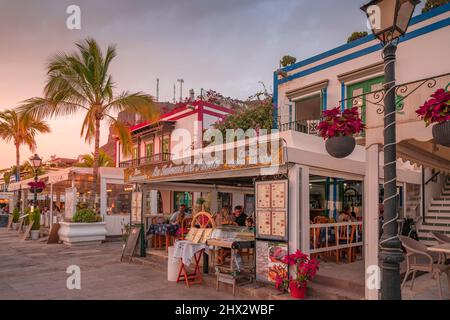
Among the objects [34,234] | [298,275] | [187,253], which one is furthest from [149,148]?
[298,275]

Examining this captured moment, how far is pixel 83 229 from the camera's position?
16.0 meters

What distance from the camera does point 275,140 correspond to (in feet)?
23.3

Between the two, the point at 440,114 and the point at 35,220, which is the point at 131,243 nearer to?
the point at 440,114

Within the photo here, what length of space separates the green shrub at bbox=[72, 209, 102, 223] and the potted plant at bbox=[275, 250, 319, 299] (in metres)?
11.4

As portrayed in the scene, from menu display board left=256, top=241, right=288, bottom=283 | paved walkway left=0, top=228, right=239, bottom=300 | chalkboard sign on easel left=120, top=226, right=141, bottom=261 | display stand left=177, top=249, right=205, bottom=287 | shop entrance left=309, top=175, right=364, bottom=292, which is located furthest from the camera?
chalkboard sign on easel left=120, top=226, right=141, bottom=261

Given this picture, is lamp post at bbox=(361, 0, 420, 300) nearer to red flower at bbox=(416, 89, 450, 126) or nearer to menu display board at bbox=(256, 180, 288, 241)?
red flower at bbox=(416, 89, 450, 126)

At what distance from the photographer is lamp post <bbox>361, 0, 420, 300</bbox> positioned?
4.03 m

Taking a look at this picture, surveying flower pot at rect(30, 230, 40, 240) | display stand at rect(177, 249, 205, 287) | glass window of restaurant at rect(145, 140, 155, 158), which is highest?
glass window of restaurant at rect(145, 140, 155, 158)

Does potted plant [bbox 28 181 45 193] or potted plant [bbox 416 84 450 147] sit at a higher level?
potted plant [bbox 416 84 450 147]

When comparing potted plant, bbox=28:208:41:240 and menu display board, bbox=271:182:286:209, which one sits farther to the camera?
potted plant, bbox=28:208:41:240

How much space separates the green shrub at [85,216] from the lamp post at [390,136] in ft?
46.7

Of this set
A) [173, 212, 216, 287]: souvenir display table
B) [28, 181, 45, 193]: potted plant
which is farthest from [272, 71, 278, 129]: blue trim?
[28, 181, 45, 193]: potted plant

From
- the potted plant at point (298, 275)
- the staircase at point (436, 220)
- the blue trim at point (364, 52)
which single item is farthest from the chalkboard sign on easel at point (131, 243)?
the staircase at point (436, 220)
